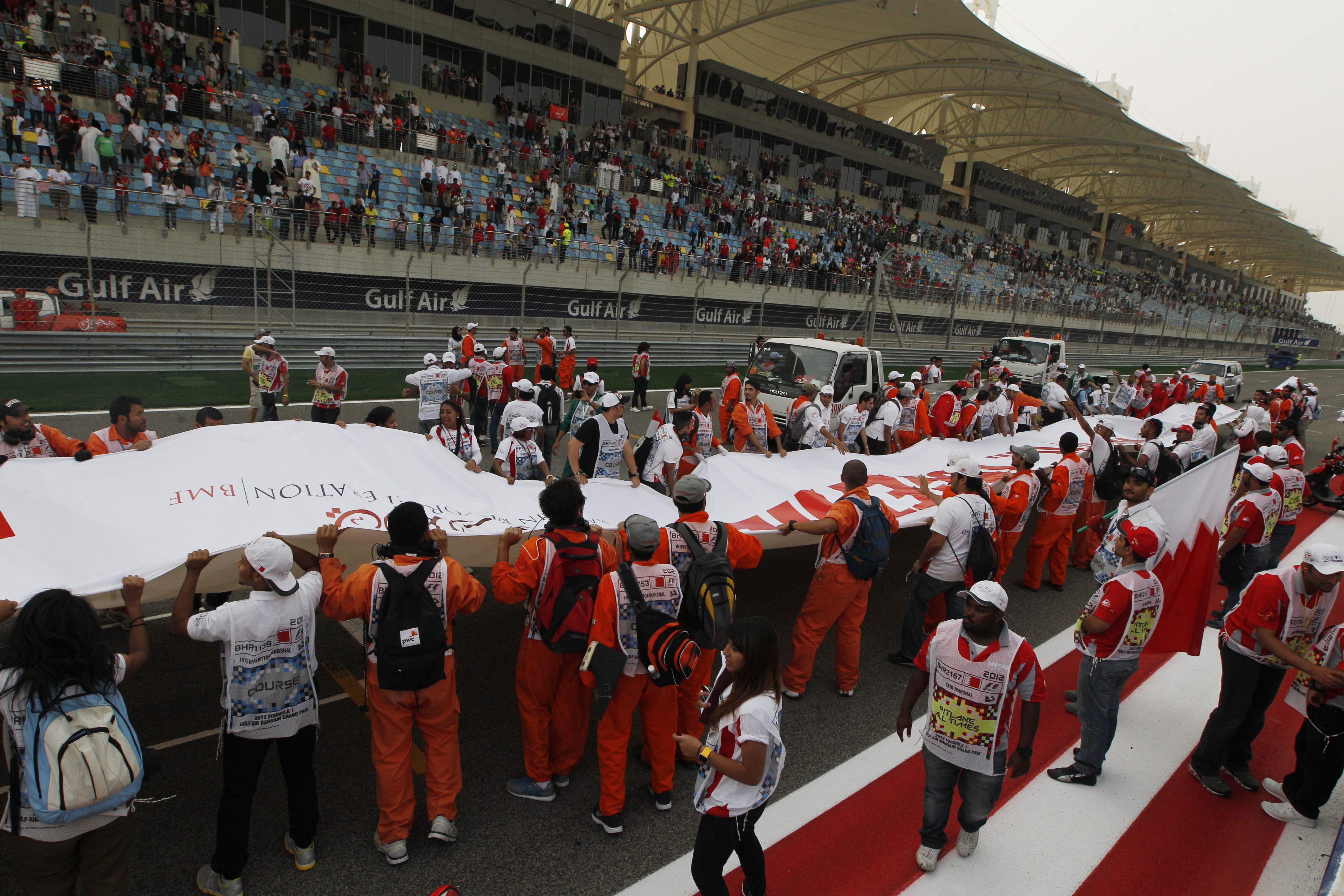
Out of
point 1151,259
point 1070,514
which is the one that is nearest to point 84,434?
point 1070,514

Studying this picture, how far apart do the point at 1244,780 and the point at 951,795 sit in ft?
8.85

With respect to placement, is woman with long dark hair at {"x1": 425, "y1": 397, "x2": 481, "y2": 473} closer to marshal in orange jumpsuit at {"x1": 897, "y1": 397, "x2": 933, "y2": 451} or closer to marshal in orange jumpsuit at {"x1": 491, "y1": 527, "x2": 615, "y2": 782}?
marshal in orange jumpsuit at {"x1": 491, "y1": 527, "x2": 615, "y2": 782}

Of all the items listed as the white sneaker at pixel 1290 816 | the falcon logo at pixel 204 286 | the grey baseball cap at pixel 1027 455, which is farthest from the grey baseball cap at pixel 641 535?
the falcon logo at pixel 204 286

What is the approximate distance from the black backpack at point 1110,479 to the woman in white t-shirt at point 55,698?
30.5ft

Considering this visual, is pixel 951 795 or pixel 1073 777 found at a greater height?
pixel 951 795

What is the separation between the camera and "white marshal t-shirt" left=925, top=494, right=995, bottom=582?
18.7 feet

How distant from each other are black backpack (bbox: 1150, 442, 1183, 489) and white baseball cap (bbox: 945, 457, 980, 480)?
4959 mm

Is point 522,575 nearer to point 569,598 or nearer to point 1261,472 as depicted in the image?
point 569,598

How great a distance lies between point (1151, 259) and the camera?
9094 centimetres

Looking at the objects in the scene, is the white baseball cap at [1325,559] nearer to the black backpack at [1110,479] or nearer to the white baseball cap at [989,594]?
the white baseball cap at [989,594]

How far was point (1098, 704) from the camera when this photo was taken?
4703mm

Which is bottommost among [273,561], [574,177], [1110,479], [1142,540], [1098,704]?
[1098,704]

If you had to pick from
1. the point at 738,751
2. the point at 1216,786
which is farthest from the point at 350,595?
the point at 1216,786

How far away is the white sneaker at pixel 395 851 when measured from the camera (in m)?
3.77
